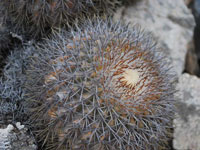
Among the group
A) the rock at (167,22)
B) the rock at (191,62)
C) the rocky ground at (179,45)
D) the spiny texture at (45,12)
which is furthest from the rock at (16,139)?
the rock at (191,62)

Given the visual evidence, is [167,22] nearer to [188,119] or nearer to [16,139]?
[188,119]

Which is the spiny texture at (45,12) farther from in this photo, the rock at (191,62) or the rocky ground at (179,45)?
the rock at (191,62)

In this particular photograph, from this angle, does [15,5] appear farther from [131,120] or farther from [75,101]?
[131,120]

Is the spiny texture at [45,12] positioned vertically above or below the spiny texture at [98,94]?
above

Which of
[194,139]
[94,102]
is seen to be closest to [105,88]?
[94,102]

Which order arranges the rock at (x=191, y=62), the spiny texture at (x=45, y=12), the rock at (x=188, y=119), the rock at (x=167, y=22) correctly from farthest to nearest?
the rock at (x=191, y=62)
the rock at (x=167, y=22)
the rock at (x=188, y=119)
the spiny texture at (x=45, y=12)

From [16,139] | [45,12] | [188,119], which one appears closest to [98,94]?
[16,139]
